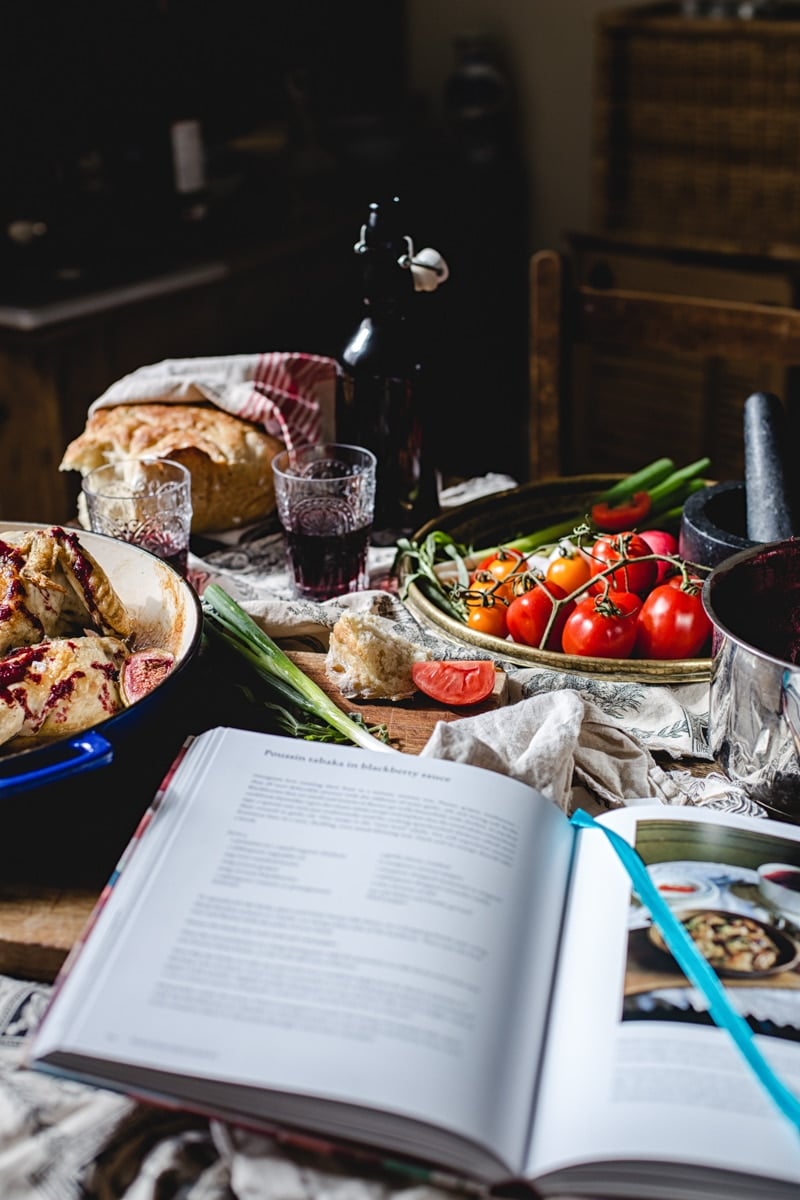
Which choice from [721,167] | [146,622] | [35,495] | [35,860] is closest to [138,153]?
[35,495]

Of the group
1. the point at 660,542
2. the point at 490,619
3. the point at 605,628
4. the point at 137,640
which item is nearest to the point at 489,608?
the point at 490,619

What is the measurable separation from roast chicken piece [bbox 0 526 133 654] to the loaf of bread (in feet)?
1.25

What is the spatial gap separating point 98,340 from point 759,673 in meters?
2.05

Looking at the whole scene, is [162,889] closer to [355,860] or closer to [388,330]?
[355,860]

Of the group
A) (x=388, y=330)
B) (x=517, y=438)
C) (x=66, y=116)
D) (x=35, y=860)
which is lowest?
(x=517, y=438)

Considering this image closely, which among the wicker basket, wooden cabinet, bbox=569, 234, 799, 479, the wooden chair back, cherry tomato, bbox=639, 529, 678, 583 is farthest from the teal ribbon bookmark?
the wicker basket

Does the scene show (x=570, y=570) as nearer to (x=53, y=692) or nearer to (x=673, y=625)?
(x=673, y=625)

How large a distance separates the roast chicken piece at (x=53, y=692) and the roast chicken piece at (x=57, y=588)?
6cm

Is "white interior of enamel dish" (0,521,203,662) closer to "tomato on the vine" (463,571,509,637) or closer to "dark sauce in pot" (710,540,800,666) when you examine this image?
"tomato on the vine" (463,571,509,637)

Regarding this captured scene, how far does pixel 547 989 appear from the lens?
0.67 metres

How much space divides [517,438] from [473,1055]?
125 inches

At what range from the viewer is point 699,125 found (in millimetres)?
2814

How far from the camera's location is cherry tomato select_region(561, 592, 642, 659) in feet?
3.48

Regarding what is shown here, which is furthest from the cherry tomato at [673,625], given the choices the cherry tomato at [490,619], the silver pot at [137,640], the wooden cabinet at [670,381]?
the wooden cabinet at [670,381]
